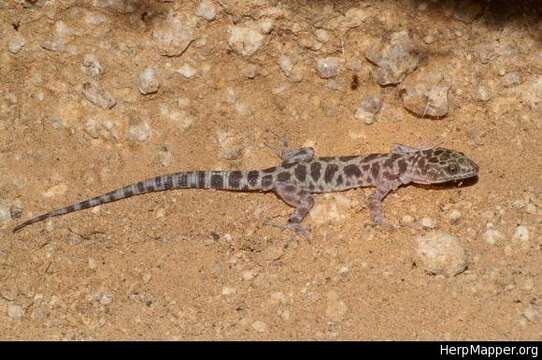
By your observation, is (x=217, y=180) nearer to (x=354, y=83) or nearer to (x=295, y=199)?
(x=295, y=199)

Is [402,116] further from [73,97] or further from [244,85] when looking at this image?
[73,97]

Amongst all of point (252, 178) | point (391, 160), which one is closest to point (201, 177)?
point (252, 178)

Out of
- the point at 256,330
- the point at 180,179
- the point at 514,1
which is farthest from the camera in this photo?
the point at 180,179

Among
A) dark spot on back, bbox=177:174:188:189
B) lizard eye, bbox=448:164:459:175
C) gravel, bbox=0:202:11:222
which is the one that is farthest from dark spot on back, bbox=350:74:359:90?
gravel, bbox=0:202:11:222

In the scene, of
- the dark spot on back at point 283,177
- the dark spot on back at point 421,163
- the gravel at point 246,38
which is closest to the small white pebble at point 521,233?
the dark spot on back at point 421,163

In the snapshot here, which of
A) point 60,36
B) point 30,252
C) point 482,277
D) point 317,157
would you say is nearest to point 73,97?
point 60,36
